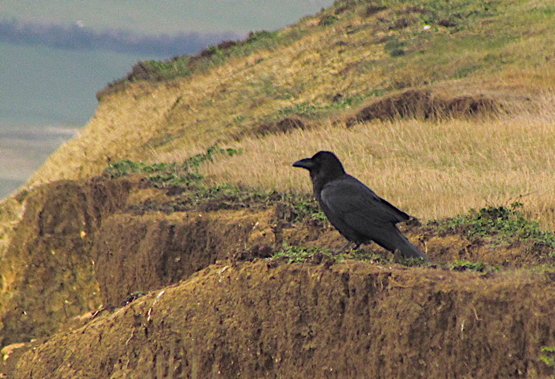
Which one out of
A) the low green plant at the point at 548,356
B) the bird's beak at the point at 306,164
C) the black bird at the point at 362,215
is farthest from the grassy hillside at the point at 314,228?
the bird's beak at the point at 306,164

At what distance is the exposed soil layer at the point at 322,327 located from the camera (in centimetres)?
615

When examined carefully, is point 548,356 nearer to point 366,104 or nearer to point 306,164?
point 306,164

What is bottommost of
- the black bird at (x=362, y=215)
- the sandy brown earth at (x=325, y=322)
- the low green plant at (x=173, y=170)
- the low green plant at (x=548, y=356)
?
the low green plant at (x=548, y=356)

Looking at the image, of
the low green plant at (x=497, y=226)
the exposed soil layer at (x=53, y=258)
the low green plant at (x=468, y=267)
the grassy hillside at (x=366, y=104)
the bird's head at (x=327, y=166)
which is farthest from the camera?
the exposed soil layer at (x=53, y=258)

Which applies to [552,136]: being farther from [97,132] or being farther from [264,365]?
[97,132]

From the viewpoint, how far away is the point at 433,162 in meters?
17.9

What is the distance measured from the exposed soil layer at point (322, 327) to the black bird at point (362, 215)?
1.11 metres

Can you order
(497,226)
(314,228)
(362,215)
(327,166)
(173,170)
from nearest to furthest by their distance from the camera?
(362,215), (327,166), (497,226), (314,228), (173,170)

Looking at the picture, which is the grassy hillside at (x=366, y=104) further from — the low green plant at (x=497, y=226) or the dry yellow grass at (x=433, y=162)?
the low green plant at (x=497, y=226)

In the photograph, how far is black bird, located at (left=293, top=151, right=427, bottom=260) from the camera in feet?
26.4

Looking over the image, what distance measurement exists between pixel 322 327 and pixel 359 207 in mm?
1711

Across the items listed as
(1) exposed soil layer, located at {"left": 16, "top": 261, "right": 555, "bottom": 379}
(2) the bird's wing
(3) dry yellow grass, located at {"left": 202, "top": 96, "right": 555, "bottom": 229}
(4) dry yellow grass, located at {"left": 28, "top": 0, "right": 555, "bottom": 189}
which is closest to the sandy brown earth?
(1) exposed soil layer, located at {"left": 16, "top": 261, "right": 555, "bottom": 379}

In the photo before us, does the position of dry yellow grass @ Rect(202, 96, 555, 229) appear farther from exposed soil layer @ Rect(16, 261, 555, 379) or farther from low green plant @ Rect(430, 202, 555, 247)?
exposed soil layer @ Rect(16, 261, 555, 379)

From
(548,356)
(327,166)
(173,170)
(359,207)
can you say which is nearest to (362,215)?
(359,207)
